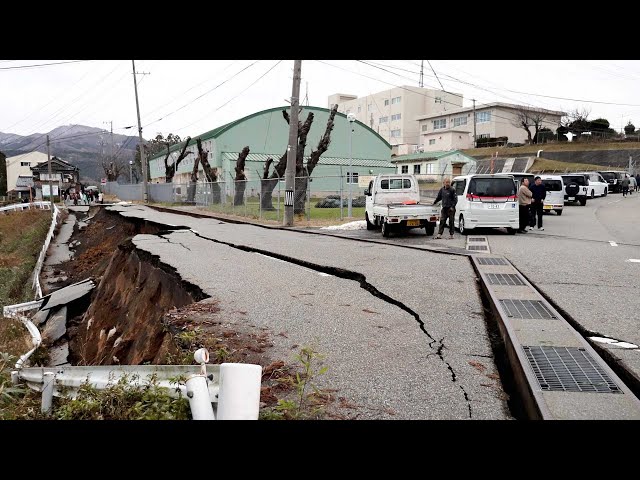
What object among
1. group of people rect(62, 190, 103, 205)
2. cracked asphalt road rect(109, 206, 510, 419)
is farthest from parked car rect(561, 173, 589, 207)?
group of people rect(62, 190, 103, 205)

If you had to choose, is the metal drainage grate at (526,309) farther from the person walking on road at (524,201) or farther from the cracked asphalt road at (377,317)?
the person walking on road at (524,201)

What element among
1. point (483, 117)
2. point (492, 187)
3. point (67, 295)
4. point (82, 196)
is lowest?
point (67, 295)

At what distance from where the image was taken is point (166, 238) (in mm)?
16250

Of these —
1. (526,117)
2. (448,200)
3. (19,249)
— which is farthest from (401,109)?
(448,200)

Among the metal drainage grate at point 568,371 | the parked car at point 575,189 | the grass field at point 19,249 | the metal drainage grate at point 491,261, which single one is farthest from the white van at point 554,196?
the grass field at point 19,249

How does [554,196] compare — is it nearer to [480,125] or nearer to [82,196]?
[480,125]

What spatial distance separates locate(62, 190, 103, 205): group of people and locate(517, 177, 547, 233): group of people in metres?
52.7

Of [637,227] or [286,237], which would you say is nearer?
[286,237]

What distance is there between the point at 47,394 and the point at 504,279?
700cm

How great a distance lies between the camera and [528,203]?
1573cm
